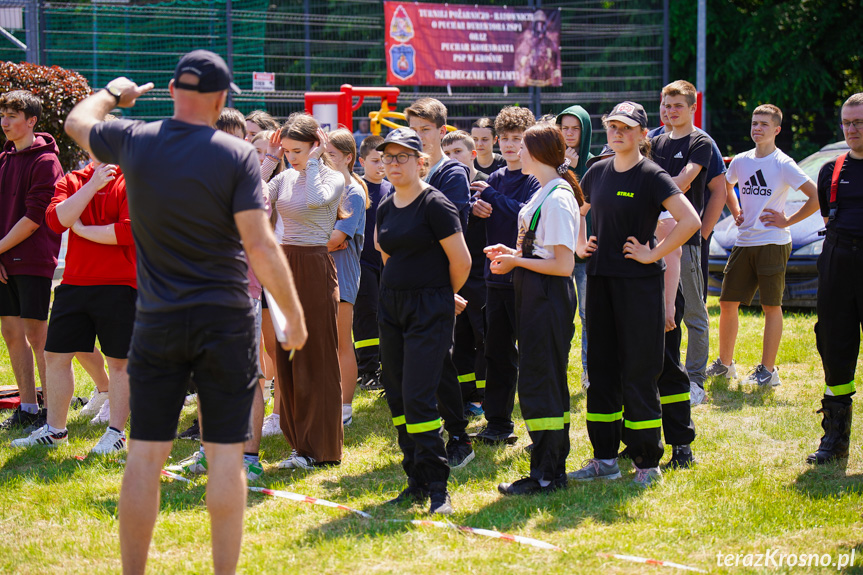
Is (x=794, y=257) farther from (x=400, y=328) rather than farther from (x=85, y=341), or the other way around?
(x=85, y=341)

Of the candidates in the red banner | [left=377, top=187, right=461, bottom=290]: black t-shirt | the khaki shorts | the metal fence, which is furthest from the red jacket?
the red banner

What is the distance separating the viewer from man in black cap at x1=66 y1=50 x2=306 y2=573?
10.7 feet

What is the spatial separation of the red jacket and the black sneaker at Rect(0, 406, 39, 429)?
132 cm

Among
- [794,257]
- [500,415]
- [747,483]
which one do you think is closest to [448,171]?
[500,415]

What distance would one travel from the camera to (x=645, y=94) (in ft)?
56.3

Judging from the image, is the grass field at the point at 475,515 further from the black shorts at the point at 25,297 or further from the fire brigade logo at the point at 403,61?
the fire brigade logo at the point at 403,61

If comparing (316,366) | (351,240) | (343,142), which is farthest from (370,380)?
(343,142)

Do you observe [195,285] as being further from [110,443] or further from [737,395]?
[737,395]

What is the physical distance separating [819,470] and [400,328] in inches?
104

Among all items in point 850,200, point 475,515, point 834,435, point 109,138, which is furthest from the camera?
point 834,435

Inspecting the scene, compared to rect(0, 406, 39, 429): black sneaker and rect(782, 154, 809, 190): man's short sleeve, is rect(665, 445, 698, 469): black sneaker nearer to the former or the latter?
rect(782, 154, 809, 190): man's short sleeve

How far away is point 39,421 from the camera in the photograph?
6312 mm

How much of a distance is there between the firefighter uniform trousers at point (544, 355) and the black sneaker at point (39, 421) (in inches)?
139

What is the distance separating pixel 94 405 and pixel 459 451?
306cm
